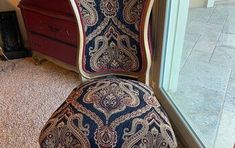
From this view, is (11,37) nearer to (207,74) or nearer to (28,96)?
(28,96)

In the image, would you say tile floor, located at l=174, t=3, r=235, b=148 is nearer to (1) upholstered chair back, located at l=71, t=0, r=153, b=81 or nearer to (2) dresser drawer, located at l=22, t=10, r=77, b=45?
(1) upholstered chair back, located at l=71, t=0, r=153, b=81

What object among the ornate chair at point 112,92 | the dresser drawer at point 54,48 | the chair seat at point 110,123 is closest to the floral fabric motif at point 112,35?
the ornate chair at point 112,92

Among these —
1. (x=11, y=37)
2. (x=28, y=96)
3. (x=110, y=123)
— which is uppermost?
(x=110, y=123)

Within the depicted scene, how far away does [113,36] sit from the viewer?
3.69 ft

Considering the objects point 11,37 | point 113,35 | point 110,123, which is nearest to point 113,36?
point 113,35

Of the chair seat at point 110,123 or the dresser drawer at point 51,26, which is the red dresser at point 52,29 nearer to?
the dresser drawer at point 51,26

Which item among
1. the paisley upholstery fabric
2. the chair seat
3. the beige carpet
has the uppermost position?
the paisley upholstery fabric

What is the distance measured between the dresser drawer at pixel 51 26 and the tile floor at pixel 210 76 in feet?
2.59

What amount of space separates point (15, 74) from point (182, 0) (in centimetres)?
149

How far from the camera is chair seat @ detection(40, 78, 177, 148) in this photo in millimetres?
820

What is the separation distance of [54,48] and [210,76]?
1222 mm

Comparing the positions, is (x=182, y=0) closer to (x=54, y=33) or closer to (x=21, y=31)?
(x=54, y=33)

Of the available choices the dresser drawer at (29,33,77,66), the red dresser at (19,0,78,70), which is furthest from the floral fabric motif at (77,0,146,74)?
the dresser drawer at (29,33,77,66)

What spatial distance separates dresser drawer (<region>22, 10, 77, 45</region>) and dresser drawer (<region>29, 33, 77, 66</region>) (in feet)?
0.17
